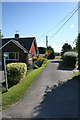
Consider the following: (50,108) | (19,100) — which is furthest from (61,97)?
(19,100)

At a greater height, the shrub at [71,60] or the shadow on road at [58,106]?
the shrub at [71,60]

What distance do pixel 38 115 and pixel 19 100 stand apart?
5.39ft

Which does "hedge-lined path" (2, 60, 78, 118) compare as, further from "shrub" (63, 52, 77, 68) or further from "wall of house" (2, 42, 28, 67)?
"wall of house" (2, 42, 28, 67)

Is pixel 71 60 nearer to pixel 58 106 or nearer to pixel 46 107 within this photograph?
pixel 58 106

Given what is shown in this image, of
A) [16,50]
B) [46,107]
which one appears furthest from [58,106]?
[16,50]

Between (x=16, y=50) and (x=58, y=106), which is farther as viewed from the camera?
(x=16, y=50)

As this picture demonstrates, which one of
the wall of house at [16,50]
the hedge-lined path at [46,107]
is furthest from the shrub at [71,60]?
the hedge-lined path at [46,107]

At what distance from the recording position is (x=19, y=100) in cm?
483

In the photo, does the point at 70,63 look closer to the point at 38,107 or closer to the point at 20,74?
the point at 20,74

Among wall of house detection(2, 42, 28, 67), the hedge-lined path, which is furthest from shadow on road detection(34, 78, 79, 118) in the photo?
wall of house detection(2, 42, 28, 67)

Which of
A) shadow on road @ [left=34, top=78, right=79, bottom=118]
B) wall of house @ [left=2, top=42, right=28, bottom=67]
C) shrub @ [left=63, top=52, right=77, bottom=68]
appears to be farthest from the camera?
wall of house @ [left=2, top=42, right=28, bottom=67]

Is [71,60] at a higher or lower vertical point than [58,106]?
higher

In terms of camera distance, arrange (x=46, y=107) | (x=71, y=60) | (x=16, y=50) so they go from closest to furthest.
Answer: (x=46, y=107) < (x=71, y=60) < (x=16, y=50)

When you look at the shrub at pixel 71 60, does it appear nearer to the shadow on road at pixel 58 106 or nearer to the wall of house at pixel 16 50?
the wall of house at pixel 16 50
